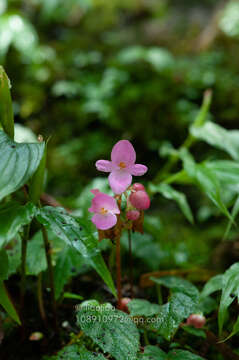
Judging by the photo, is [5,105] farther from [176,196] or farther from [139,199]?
[176,196]

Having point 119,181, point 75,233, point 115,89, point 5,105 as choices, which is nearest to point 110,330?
point 75,233

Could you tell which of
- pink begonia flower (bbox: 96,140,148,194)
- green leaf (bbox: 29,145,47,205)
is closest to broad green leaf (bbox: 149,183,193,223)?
pink begonia flower (bbox: 96,140,148,194)

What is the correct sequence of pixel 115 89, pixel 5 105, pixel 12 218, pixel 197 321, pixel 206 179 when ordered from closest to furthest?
pixel 12 218
pixel 5 105
pixel 197 321
pixel 206 179
pixel 115 89

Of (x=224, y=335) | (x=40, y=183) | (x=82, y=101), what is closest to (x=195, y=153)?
(x=82, y=101)

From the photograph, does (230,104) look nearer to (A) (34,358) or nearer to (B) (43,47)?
(B) (43,47)

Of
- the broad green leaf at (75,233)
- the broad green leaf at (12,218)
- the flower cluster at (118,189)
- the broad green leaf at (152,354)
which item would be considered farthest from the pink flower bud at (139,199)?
the broad green leaf at (152,354)

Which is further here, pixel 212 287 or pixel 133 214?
pixel 212 287
